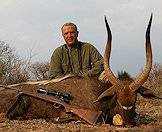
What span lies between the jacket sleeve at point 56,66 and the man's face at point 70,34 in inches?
8.7

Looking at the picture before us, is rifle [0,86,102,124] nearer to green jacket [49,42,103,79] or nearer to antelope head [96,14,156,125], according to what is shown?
antelope head [96,14,156,125]

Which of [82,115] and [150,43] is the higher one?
[150,43]

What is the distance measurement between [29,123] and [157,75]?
28.4ft

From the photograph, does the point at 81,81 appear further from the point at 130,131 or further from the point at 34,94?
the point at 130,131

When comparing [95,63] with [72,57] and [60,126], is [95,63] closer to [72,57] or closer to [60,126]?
[72,57]

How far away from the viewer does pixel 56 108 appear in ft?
23.0

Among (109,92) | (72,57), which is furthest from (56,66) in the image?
(109,92)

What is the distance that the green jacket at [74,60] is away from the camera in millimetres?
7861

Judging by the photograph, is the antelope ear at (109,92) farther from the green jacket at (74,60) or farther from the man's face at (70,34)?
the man's face at (70,34)

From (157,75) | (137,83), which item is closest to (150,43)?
(137,83)

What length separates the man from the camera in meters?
7.85

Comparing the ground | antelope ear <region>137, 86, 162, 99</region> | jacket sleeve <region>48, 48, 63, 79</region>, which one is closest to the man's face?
jacket sleeve <region>48, 48, 63, 79</region>

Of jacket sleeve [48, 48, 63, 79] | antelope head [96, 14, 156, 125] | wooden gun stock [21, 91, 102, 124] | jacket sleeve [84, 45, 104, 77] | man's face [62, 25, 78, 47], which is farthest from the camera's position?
man's face [62, 25, 78, 47]

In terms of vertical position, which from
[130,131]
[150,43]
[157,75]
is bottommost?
[157,75]
